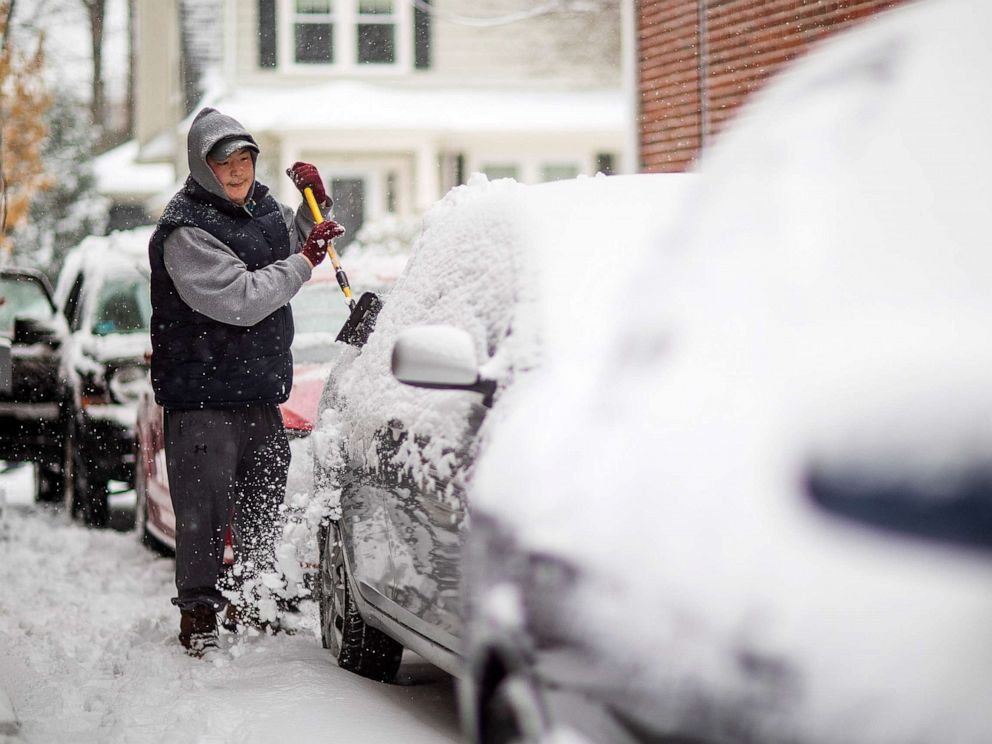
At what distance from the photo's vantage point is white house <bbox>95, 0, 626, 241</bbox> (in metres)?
26.1

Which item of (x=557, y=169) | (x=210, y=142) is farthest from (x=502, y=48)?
(x=210, y=142)

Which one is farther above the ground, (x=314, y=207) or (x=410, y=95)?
(x=410, y=95)

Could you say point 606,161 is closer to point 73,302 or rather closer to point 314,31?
point 314,31

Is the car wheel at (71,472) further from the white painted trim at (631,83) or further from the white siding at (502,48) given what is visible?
the white siding at (502,48)

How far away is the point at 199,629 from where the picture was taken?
6023 mm

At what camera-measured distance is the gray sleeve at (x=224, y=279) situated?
232 inches

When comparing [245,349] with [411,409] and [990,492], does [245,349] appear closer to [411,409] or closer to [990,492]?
[411,409]

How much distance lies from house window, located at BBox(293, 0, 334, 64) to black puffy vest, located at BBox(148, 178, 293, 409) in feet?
70.0

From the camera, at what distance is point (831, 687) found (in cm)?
185

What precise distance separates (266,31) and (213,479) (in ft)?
70.6

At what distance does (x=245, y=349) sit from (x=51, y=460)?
653cm

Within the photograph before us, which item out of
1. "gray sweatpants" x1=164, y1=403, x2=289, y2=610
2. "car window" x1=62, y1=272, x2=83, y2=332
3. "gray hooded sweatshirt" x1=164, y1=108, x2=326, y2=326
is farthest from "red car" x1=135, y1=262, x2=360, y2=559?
"car window" x1=62, y1=272, x2=83, y2=332

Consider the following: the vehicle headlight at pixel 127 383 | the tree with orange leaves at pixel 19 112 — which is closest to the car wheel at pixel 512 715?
the vehicle headlight at pixel 127 383

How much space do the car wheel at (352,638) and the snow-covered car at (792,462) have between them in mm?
2775
